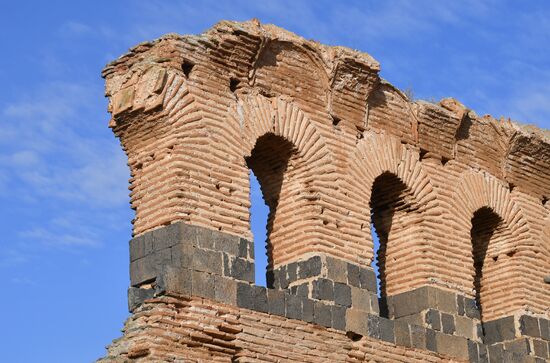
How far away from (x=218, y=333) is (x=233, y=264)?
848 millimetres

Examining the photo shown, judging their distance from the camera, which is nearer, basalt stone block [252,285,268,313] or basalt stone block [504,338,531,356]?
basalt stone block [252,285,268,313]

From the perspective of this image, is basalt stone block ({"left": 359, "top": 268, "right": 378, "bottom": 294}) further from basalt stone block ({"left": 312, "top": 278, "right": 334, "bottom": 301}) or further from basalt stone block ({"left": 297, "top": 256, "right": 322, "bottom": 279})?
basalt stone block ({"left": 297, "top": 256, "right": 322, "bottom": 279})

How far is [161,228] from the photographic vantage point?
15734 millimetres

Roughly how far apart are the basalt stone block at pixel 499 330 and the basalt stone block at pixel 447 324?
149 cm

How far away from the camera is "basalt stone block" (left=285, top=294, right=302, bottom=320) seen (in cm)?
1620

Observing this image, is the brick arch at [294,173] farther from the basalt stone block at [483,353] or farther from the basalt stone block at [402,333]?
the basalt stone block at [483,353]

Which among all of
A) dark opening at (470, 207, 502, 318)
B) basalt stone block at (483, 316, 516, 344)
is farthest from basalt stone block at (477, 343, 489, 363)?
dark opening at (470, 207, 502, 318)

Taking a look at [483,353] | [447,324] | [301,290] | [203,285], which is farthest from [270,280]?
[483,353]

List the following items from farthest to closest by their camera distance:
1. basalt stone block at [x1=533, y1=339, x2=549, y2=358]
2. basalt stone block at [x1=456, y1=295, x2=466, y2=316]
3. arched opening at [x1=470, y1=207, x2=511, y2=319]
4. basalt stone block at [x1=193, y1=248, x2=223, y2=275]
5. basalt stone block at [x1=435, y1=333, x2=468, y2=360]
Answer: arched opening at [x1=470, y1=207, x2=511, y2=319], basalt stone block at [x1=533, y1=339, x2=549, y2=358], basalt stone block at [x1=456, y1=295, x2=466, y2=316], basalt stone block at [x1=435, y1=333, x2=468, y2=360], basalt stone block at [x1=193, y1=248, x2=223, y2=275]

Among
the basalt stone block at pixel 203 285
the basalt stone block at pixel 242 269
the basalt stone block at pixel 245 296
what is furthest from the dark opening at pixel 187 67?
the basalt stone block at pixel 245 296

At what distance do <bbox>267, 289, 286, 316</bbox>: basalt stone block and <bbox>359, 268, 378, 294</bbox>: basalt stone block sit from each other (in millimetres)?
1387

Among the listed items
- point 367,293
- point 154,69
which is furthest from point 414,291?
point 154,69

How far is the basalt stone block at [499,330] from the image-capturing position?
19.4m

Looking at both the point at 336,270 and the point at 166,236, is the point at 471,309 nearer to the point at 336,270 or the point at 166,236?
the point at 336,270
